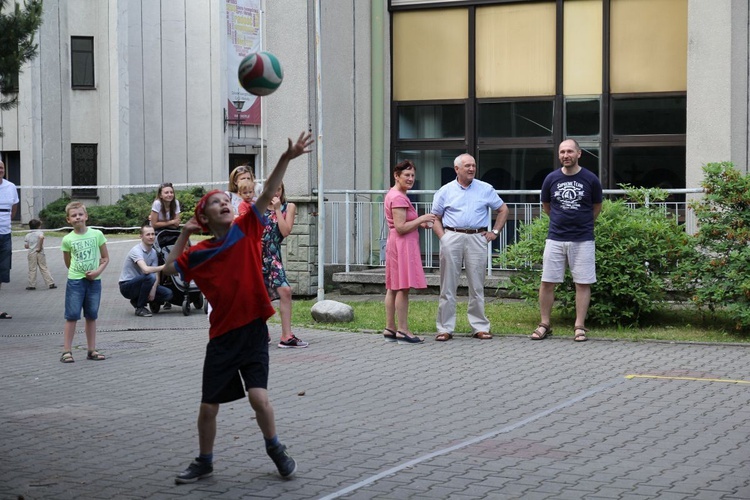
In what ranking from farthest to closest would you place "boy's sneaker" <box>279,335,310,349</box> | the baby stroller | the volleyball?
the baby stroller, "boy's sneaker" <box>279,335,310,349</box>, the volleyball

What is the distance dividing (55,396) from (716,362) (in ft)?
19.9

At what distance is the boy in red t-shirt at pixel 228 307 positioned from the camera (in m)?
6.71

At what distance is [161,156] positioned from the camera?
44375 millimetres

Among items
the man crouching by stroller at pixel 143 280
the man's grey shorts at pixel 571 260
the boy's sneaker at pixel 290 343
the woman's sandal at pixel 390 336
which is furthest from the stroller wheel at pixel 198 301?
the man's grey shorts at pixel 571 260

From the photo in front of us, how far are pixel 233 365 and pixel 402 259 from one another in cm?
576

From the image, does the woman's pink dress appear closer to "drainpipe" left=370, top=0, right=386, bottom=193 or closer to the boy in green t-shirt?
the boy in green t-shirt

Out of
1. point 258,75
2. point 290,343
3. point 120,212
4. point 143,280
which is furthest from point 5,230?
point 120,212

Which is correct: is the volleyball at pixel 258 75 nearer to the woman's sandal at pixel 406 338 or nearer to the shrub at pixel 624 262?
the woman's sandal at pixel 406 338

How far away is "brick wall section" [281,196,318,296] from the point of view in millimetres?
16766

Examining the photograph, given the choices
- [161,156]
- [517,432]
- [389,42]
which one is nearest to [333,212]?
[389,42]

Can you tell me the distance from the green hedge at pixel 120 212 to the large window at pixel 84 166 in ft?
9.90

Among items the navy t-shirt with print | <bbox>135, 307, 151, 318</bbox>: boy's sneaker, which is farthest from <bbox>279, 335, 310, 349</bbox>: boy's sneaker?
<bbox>135, 307, 151, 318</bbox>: boy's sneaker

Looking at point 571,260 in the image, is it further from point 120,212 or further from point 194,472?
point 120,212

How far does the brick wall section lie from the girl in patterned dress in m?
4.67
